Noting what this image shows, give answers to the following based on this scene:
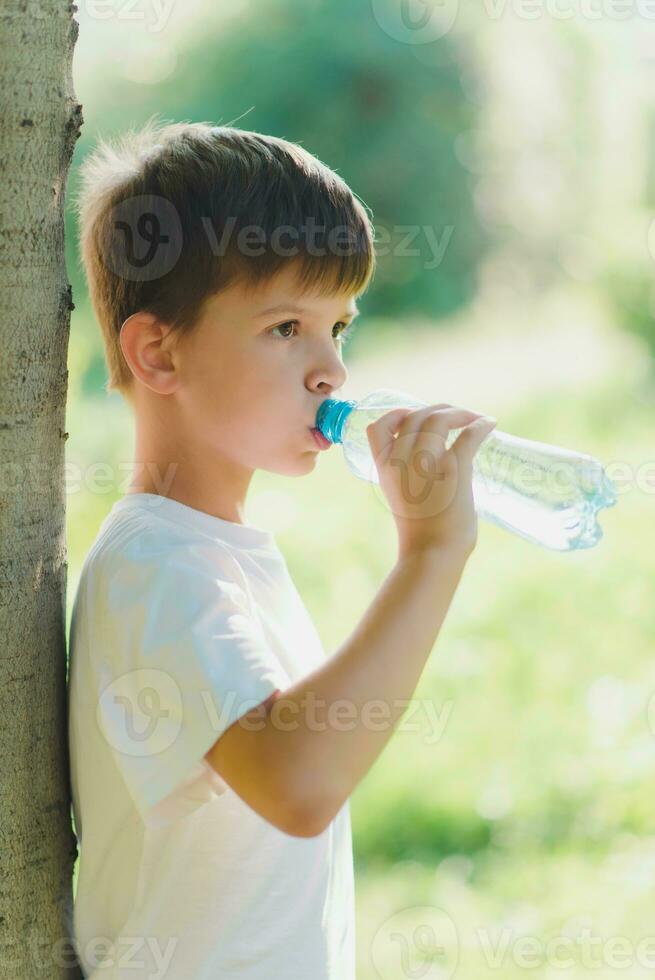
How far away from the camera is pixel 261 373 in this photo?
2.49 feet

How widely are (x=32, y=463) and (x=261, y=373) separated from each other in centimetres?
16

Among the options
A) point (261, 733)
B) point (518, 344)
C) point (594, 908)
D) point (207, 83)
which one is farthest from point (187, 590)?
point (207, 83)

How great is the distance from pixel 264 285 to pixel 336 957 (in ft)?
1.45

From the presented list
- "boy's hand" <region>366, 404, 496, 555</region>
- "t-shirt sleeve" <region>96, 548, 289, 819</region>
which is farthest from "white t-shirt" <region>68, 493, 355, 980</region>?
"boy's hand" <region>366, 404, 496, 555</region>

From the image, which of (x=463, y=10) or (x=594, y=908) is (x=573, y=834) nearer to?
(x=594, y=908)

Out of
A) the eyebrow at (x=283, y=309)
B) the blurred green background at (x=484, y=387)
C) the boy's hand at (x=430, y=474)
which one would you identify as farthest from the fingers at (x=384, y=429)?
the blurred green background at (x=484, y=387)

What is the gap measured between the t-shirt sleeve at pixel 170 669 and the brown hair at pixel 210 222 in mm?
217

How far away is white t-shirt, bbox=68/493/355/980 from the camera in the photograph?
0.61 m

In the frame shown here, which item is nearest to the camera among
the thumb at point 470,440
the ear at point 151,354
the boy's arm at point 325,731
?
the boy's arm at point 325,731

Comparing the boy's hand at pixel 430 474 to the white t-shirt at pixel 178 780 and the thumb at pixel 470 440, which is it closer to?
the thumb at pixel 470 440

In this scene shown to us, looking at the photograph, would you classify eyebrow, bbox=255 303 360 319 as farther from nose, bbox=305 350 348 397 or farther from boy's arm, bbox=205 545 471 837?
boy's arm, bbox=205 545 471 837

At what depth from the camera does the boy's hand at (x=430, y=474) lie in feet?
2.19

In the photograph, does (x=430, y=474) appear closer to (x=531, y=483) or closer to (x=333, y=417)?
(x=333, y=417)

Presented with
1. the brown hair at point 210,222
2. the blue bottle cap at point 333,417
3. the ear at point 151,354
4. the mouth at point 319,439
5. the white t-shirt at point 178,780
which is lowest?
the white t-shirt at point 178,780
